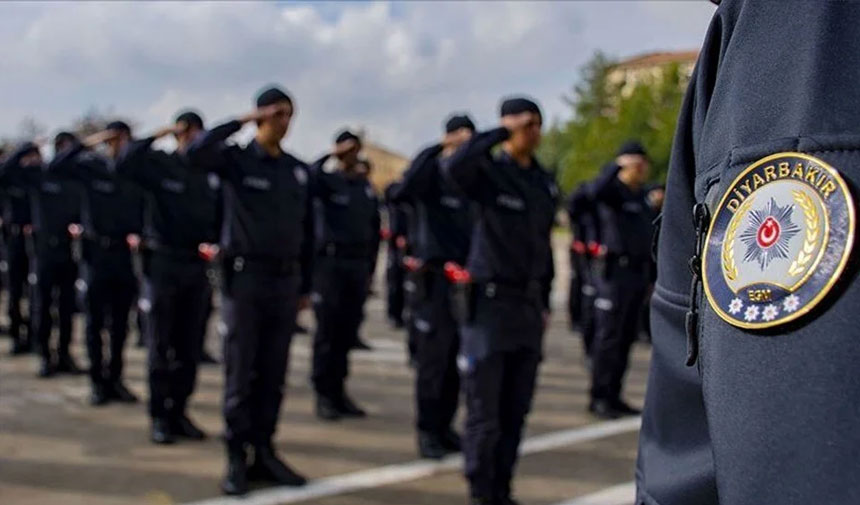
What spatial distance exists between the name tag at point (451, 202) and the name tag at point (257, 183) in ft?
5.29

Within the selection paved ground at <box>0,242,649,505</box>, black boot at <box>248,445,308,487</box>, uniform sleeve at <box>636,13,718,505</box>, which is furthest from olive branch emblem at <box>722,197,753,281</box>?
black boot at <box>248,445,308,487</box>

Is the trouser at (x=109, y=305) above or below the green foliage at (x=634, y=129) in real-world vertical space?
below

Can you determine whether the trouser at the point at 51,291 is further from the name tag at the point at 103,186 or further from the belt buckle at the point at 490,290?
the belt buckle at the point at 490,290

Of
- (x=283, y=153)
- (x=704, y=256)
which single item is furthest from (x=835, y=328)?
(x=283, y=153)

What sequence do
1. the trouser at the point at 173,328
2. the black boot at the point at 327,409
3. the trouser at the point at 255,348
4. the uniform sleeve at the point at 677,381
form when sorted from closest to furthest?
→ 1. the uniform sleeve at the point at 677,381
2. the trouser at the point at 255,348
3. the trouser at the point at 173,328
4. the black boot at the point at 327,409

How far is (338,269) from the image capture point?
6.91m

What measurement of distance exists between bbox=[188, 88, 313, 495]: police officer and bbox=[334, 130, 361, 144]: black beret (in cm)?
228

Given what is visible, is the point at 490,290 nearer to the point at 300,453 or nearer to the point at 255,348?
the point at 255,348

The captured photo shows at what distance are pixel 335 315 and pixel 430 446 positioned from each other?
5.68ft

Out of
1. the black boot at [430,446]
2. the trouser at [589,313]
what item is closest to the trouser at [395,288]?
the trouser at [589,313]

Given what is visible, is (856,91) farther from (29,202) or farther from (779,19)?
(29,202)

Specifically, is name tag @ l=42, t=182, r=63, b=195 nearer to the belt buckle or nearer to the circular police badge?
the belt buckle

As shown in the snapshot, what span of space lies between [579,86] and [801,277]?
7514 centimetres

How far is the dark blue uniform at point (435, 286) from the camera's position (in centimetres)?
553
